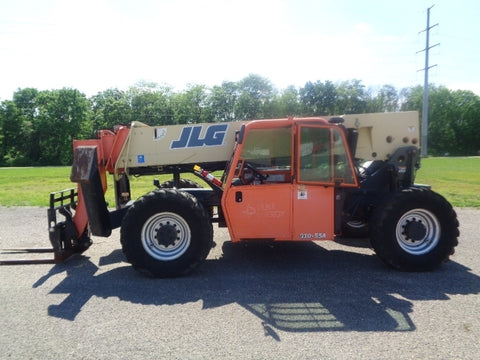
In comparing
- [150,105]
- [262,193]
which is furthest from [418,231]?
[150,105]

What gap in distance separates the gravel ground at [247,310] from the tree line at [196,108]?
61.2 meters

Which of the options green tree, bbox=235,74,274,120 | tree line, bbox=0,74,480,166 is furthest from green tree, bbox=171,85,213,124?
green tree, bbox=235,74,274,120

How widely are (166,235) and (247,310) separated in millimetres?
1809

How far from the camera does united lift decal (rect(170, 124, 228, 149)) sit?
19.1 ft

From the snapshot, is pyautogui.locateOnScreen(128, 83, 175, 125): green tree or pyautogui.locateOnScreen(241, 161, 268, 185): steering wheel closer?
pyautogui.locateOnScreen(241, 161, 268, 185): steering wheel

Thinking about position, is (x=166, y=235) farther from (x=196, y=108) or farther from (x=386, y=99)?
(x=386, y=99)

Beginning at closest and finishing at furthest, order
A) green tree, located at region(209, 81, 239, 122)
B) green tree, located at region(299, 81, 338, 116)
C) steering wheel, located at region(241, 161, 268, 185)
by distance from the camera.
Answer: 1. steering wheel, located at region(241, 161, 268, 185)
2. green tree, located at region(209, 81, 239, 122)
3. green tree, located at region(299, 81, 338, 116)

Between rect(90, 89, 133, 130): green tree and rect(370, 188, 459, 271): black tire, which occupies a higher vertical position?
rect(90, 89, 133, 130): green tree

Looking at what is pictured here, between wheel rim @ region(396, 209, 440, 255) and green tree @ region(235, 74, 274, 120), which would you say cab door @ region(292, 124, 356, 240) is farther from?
green tree @ region(235, 74, 274, 120)

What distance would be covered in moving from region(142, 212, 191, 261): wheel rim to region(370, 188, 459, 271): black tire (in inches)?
115

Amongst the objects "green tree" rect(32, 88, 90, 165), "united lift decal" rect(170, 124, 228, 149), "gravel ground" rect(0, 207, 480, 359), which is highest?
"green tree" rect(32, 88, 90, 165)

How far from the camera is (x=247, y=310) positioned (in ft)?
13.4

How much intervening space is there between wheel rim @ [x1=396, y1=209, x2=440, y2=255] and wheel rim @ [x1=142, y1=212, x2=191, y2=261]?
3318 mm

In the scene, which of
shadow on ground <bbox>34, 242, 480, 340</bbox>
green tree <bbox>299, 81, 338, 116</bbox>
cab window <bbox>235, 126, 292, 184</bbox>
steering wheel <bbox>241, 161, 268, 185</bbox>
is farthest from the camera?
green tree <bbox>299, 81, 338, 116</bbox>
